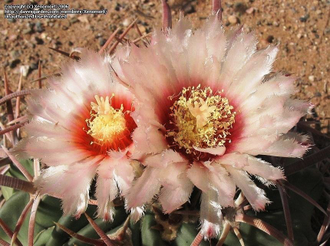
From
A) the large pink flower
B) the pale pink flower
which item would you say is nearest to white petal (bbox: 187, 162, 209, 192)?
the large pink flower

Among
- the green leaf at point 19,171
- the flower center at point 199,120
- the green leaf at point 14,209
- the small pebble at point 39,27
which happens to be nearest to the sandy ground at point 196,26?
the small pebble at point 39,27

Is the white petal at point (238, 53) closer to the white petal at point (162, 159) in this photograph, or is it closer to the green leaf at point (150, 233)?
the white petal at point (162, 159)

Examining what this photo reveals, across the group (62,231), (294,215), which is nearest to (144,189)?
(62,231)

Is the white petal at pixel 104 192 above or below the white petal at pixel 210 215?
above

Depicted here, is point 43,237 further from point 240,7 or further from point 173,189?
point 240,7

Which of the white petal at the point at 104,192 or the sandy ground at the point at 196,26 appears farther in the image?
the sandy ground at the point at 196,26

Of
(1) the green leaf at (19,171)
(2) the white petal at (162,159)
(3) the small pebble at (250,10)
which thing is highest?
(2) the white petal at (162,159)
